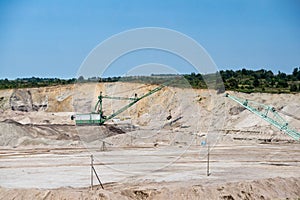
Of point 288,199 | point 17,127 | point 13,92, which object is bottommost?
point 288,199

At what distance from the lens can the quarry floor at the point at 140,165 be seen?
24828 mm

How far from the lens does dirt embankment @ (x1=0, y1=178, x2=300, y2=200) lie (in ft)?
61.8

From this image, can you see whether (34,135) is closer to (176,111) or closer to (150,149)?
(150,149)

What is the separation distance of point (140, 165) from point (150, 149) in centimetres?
1184

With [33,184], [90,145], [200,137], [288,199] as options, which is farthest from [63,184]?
[200,137]

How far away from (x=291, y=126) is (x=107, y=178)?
3257cm

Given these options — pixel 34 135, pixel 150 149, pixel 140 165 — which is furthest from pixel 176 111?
pixel 140 165

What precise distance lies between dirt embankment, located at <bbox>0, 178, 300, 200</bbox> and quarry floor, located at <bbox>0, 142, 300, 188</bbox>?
2256 millimetres

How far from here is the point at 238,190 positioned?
20.8 meters

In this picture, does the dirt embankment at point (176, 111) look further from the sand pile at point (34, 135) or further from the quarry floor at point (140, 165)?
the quarry floor at point (140, 165)

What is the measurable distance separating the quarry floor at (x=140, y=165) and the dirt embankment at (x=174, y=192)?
7.40ft

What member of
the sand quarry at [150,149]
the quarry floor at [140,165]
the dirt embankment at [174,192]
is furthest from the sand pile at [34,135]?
the dirt embankment at [174,192]

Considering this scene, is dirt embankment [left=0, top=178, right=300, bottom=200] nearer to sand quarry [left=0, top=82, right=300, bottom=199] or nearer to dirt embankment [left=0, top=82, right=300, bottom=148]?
sand quarry [left=0, top=82, right=300, bottom=199]

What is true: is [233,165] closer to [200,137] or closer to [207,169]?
[207,169]
